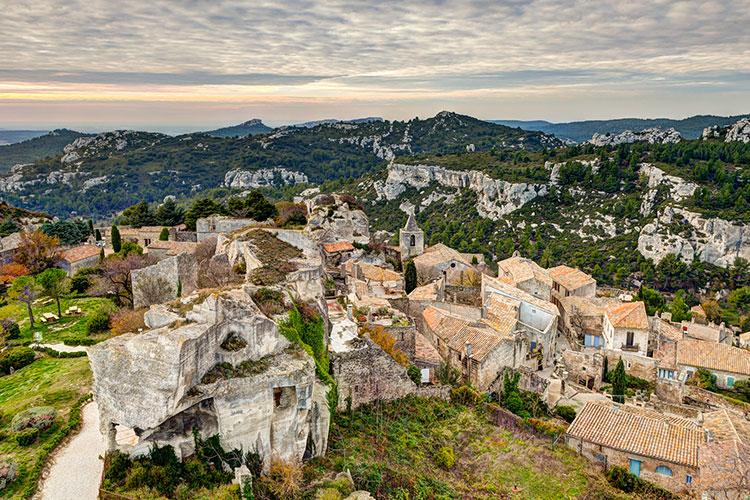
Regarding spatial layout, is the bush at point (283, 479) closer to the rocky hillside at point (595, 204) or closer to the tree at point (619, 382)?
the tree at point (619, 382)

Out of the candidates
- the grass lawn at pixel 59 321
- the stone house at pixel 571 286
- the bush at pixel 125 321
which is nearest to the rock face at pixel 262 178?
the stone house at pixel 571 286

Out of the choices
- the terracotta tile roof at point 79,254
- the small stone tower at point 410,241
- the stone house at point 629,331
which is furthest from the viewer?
the small stone tower at point 410,241

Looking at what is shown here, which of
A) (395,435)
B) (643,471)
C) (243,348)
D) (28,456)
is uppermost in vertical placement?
(243,348)

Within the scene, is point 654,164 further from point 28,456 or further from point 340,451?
point 28,456

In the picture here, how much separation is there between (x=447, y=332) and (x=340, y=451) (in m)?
12.8

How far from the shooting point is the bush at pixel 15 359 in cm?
2406

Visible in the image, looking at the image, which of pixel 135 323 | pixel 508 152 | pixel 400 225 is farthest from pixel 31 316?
pixel 508 152

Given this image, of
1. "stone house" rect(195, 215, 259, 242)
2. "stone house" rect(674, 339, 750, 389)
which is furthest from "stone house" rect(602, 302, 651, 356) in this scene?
"stone house" rect(195, 215, 259, 242)

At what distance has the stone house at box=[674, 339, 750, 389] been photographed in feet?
112

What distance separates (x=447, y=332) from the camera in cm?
3042

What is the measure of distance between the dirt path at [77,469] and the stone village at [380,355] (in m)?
1.38

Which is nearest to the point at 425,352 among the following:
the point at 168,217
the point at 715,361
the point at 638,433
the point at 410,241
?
the point at 638,433

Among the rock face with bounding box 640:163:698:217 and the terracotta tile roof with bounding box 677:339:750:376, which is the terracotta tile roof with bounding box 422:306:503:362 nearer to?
the terracotta tile roof with bounding box 677:339:750:376

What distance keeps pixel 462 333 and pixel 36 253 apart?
35.0 meters
